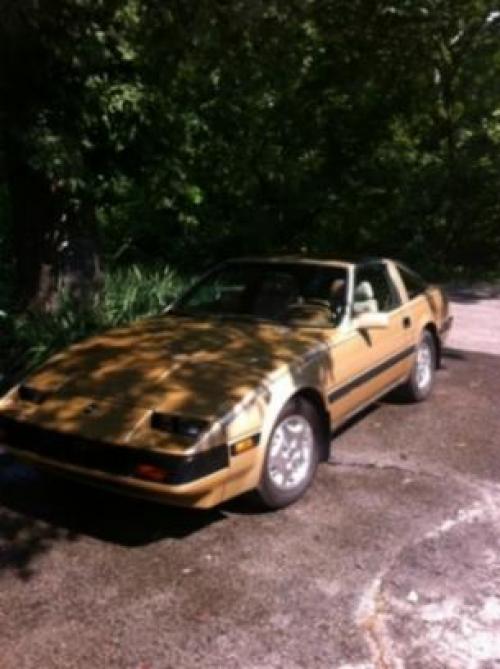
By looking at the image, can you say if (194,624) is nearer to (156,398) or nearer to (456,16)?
(156,398)

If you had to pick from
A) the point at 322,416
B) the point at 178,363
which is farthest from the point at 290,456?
the point at 178,363

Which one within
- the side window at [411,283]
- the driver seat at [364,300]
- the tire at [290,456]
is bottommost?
the tire at [290,456]

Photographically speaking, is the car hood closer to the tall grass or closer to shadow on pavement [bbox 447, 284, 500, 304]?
the tall grass

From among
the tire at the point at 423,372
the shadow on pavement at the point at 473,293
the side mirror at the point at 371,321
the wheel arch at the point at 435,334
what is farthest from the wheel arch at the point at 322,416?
the shadow on pavement at the point at 473,293

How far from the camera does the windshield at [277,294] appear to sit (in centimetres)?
581

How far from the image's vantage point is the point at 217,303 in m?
6.24

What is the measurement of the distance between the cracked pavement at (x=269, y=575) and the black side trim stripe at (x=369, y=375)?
0.52 meters

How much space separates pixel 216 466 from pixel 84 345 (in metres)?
1.68

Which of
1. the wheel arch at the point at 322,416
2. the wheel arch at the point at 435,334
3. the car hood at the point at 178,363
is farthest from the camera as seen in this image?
the wheel arch at the point at 435,334

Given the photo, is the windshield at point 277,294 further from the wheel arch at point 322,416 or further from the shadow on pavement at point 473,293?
the shadow on pavement at point 473,293

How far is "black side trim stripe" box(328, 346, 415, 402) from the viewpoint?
17.7ft

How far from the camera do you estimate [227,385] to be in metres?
4.69

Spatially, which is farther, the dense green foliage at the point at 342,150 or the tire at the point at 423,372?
the dense green foliage at the point at 342,150

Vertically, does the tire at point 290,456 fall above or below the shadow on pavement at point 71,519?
above
